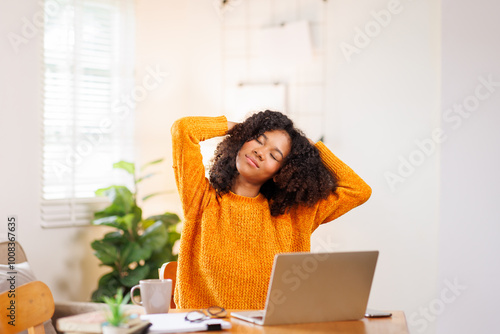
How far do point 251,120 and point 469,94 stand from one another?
1220 millimetres

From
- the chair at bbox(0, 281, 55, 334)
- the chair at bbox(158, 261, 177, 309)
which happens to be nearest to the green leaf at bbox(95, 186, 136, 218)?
the chair at bbox(158, 261, 177, 309)

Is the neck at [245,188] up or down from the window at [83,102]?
down

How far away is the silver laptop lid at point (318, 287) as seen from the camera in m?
1.30

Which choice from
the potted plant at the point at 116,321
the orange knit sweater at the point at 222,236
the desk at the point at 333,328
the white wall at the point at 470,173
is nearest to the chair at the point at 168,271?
the orange knit sweater at the point at 222,236

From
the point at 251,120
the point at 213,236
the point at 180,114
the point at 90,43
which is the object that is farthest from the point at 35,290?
the point at 180,114

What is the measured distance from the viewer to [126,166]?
10.2 feet

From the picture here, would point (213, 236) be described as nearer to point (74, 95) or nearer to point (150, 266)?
point (150, 266)

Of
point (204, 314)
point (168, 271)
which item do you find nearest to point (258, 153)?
point (168, 271)

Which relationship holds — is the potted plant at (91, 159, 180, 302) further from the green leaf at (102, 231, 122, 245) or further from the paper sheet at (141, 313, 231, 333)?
the paper sheet at (141, 313, 231, 333)

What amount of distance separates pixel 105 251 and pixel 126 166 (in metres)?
0.46

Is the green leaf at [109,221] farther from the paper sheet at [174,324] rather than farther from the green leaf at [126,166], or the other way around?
the paper sheet at [174,324]

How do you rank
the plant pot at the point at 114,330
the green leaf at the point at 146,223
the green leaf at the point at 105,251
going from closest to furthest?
the plant pot at the point at 114,330 → the green leaf at the point at 105,251 → the green leaf at the point at 146,223

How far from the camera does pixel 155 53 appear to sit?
346 cm

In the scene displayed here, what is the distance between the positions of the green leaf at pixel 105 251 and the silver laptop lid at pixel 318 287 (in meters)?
1.75
